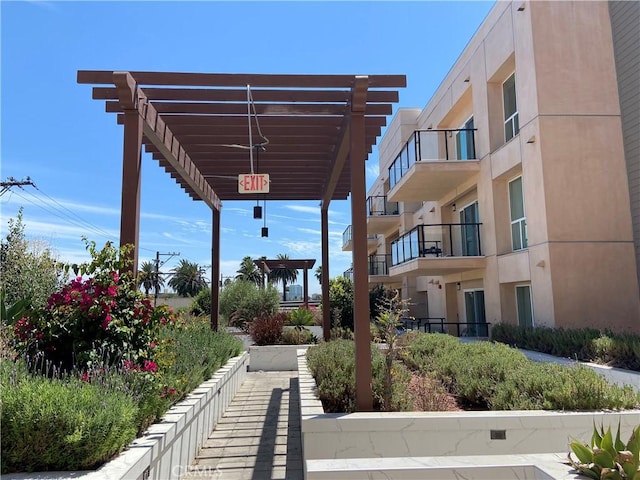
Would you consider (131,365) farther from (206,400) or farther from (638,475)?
(638,475)

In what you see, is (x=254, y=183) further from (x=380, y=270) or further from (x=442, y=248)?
(x=380, y=270)

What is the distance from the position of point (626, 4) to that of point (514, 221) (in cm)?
600

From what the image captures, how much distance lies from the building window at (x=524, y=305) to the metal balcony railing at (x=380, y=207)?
12.1m

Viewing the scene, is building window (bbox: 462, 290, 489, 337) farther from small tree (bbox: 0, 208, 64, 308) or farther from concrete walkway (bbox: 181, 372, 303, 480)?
small tree (bbox: 0, 208, 64, 308)

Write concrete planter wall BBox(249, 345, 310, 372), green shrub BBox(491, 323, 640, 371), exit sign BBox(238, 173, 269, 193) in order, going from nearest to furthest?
exit sign BBox(238, 173, 269, 193), green shrub BBox(491, 323, 640, 371), concrete planter wall BBox(249, 345, 310, 372)

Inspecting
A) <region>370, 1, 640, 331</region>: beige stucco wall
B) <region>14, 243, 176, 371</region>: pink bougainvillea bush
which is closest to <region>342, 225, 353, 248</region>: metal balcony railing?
<region>370, 1, 640, 331</region>: beige stucco wall

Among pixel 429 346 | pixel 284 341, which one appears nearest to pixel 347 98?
pixel 429 346

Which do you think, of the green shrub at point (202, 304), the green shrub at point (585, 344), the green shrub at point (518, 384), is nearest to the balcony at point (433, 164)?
the green shrub at point (585, 344)

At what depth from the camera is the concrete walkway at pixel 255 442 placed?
4.80 m

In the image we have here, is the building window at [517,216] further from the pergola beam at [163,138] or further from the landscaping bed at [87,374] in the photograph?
the landscaping bed at [87,374]

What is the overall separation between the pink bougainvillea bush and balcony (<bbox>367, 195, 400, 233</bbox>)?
20697mm

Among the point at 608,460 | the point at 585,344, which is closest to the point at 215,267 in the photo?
the point at 585,344

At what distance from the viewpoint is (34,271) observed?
10.9 metres

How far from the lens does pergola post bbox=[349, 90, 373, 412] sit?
503cm
